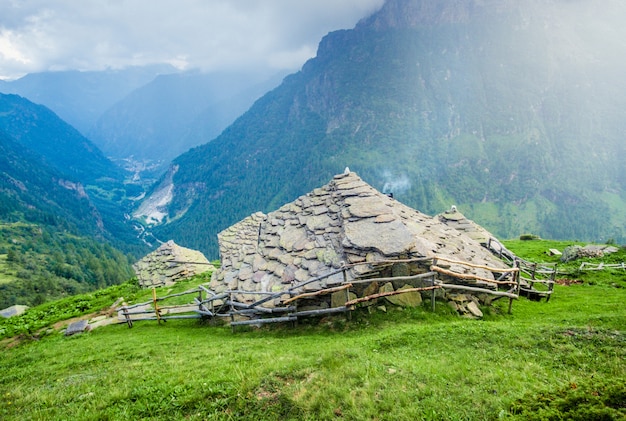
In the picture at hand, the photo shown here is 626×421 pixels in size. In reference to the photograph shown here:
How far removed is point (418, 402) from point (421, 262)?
8.71 m

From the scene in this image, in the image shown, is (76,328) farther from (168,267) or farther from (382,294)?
(382,294)

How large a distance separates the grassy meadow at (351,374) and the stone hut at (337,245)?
2175mm

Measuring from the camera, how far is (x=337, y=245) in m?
16.5

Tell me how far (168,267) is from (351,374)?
29.9 m

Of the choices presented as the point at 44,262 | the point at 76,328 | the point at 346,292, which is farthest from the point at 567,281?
the point at 44,262

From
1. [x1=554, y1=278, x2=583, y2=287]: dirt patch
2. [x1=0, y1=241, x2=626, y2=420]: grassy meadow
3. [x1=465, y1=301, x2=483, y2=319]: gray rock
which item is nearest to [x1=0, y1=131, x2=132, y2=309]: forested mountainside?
[x1=0, y1=241, x2=626, y2=420]: grassy meadow

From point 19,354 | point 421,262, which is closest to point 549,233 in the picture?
point 421,262

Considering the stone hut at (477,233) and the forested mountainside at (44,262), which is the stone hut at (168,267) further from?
the forested mountainside at (44,262)

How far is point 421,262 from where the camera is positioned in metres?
15.2

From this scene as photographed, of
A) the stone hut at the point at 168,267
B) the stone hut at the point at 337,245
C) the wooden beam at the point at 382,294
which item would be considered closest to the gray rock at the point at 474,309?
the stone hut at the point at 337,245

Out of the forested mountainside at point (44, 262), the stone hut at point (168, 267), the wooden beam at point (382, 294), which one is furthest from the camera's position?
the forested mountainside at point (44, 262)

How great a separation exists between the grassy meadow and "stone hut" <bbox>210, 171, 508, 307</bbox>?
2.17 m

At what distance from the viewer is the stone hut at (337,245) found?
1521 cm

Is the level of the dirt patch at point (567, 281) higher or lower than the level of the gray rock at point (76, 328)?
lower
